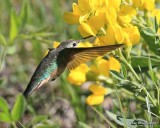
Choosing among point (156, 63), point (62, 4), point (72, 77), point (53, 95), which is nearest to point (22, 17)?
point (53, 95)

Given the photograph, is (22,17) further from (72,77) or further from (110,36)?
(110,36)

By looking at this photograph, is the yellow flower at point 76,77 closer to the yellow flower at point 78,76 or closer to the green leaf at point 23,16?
the yellow flower at point 78,76

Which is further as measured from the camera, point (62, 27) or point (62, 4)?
point (62, 4)

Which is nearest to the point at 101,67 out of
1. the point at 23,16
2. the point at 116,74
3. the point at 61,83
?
the point at 116,74

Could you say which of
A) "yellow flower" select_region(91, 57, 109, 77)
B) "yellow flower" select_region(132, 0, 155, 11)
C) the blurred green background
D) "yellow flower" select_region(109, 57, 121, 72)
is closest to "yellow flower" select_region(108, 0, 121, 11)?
"yellow flower" select_region(132, 0, 155, 11)

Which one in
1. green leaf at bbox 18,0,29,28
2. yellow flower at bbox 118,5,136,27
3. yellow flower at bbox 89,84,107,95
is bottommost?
yellow flower at bbox 89,84,107,95

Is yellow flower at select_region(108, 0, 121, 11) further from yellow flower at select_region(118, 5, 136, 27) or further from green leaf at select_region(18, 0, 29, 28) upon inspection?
green leaf at select_region(18, 0, 29, 28)
